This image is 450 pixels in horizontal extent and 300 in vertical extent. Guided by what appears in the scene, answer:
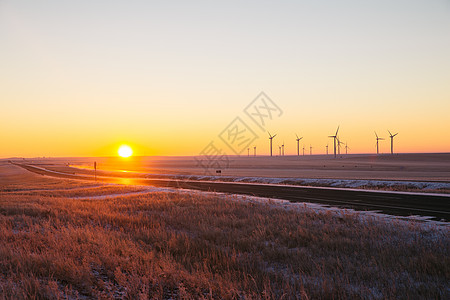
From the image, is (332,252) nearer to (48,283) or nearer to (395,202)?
(48,283)

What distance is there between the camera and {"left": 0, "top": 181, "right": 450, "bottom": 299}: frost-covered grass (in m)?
6.67

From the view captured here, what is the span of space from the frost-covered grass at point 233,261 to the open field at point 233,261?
0.03 m

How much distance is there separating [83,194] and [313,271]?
2649 cm

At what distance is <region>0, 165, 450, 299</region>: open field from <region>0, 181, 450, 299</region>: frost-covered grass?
0.09 feet

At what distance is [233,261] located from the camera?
28.2 feet

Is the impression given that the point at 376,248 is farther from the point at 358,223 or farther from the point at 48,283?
the point at 48,283

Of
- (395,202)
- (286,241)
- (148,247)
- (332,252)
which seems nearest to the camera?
Answer: (332,252)

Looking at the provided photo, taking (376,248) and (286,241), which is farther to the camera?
(286,241)

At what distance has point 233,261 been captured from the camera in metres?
8.59

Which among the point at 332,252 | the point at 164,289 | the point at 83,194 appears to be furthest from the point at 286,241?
the point at 83,194

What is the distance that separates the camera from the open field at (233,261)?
6.68 m

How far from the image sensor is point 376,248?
976 centimetres

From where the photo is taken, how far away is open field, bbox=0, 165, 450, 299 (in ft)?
21.9

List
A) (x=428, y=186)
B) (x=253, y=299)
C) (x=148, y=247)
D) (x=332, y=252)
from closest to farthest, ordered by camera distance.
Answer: (x=253, y=299)
(x=332, y=252)
(x=148, y=247)
(x=428, y=186)
